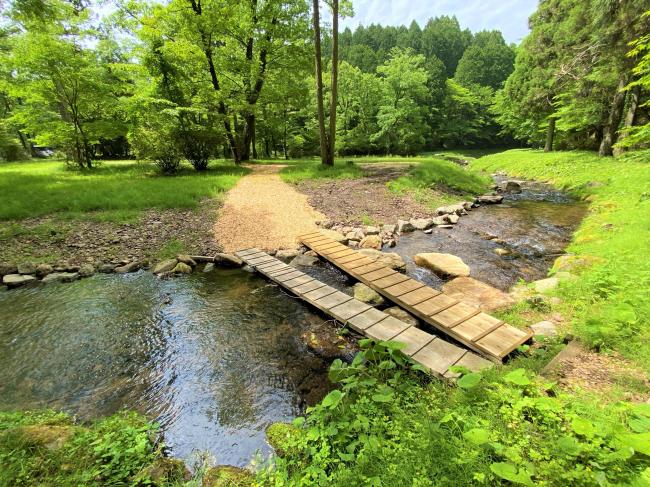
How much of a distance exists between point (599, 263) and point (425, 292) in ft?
9.77

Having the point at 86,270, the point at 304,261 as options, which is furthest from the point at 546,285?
the point at 86,270

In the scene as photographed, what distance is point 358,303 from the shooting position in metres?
4.83

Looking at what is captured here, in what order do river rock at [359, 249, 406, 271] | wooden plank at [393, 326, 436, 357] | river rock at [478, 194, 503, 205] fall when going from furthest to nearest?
1. river rock at [478, 194, 503, 205]
2. river rock at [359, 249, 406, 271]
3. wooden plank at [393, 326, 436, 357]

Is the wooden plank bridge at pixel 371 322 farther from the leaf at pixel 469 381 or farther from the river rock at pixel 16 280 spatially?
the river rock at pixel 16 280

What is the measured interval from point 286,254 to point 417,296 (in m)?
3.48

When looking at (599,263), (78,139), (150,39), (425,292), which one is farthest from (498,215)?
(78,139)

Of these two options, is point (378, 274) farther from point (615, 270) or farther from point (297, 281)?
point (615, 270)

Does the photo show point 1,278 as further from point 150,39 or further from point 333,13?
point 333,13

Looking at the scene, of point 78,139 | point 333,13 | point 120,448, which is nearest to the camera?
point 120,448

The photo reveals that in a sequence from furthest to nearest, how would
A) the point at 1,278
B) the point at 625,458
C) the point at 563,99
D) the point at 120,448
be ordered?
the point at 563,99, the point at 1,278, the point at 120,448, the point at 625,458

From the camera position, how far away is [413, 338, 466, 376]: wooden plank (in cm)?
326

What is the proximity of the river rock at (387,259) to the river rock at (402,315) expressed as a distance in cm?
149

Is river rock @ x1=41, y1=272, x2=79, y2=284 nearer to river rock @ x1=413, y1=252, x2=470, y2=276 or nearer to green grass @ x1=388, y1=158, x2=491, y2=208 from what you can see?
river rock @ x1=413, y1=252, x2=470, y2=276

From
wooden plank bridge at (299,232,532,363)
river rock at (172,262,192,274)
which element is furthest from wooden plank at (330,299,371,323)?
river rock at (172,262,192,274)
